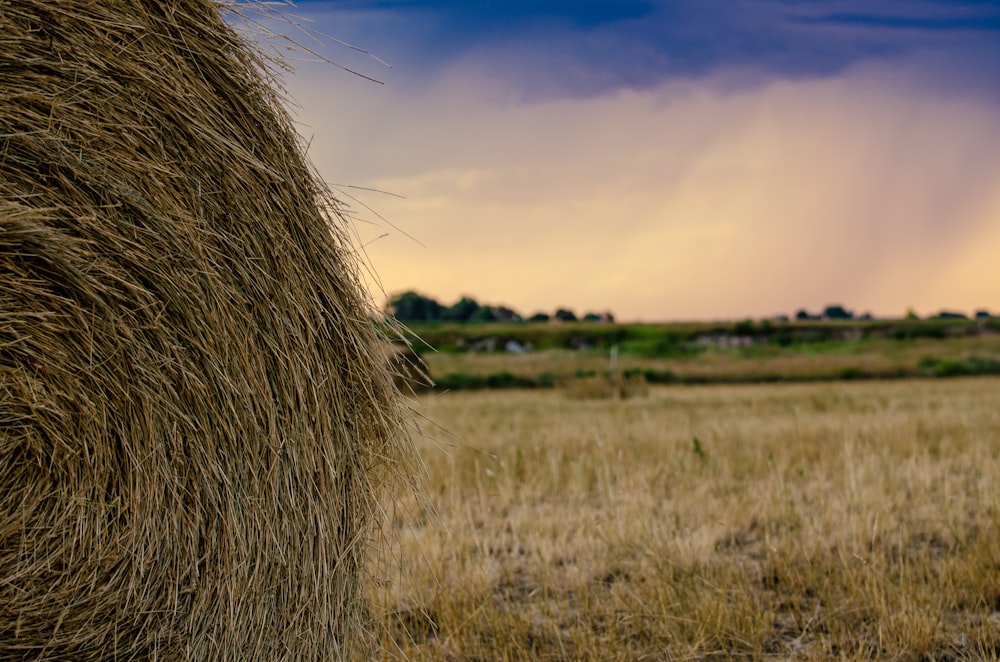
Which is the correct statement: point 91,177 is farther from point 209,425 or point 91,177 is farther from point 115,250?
point 209,425

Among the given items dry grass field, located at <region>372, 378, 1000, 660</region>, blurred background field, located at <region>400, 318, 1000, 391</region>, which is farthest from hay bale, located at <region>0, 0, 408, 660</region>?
blurred background field, located at <region>400, 318, 1000, 391</region>

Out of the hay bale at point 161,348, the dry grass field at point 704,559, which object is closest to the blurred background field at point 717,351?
the dry grass field at point 704,559

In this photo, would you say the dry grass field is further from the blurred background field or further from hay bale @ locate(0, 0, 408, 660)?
the blurred background field

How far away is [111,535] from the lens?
2.74m

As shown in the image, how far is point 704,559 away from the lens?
15.2ft

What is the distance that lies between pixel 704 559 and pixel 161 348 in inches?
125

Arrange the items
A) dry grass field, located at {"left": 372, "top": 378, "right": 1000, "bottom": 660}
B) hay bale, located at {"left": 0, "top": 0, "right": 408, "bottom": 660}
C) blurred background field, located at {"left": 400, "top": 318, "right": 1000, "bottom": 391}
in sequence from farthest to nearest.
Answer: blurred background field, located at {"left": 400, "top": 318, "right": 1000, "bottom": 391} < dry grass field, located at {"left": 372, "top": 378, "right": 1000, "bottom": 660} < hay bale, located at {"left": 0, "top": 0, "right": 408, "bottom": 660}

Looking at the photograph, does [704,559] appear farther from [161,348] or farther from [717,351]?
[717,351]

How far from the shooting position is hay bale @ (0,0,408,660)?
8.57ft

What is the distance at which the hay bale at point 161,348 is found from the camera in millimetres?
2613

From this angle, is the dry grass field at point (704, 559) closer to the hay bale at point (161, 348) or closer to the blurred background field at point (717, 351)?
the hay bale at point (161, 348)

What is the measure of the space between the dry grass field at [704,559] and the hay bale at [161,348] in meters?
0.54

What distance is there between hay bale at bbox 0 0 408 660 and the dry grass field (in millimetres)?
535

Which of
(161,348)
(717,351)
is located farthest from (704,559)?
(717,351)
